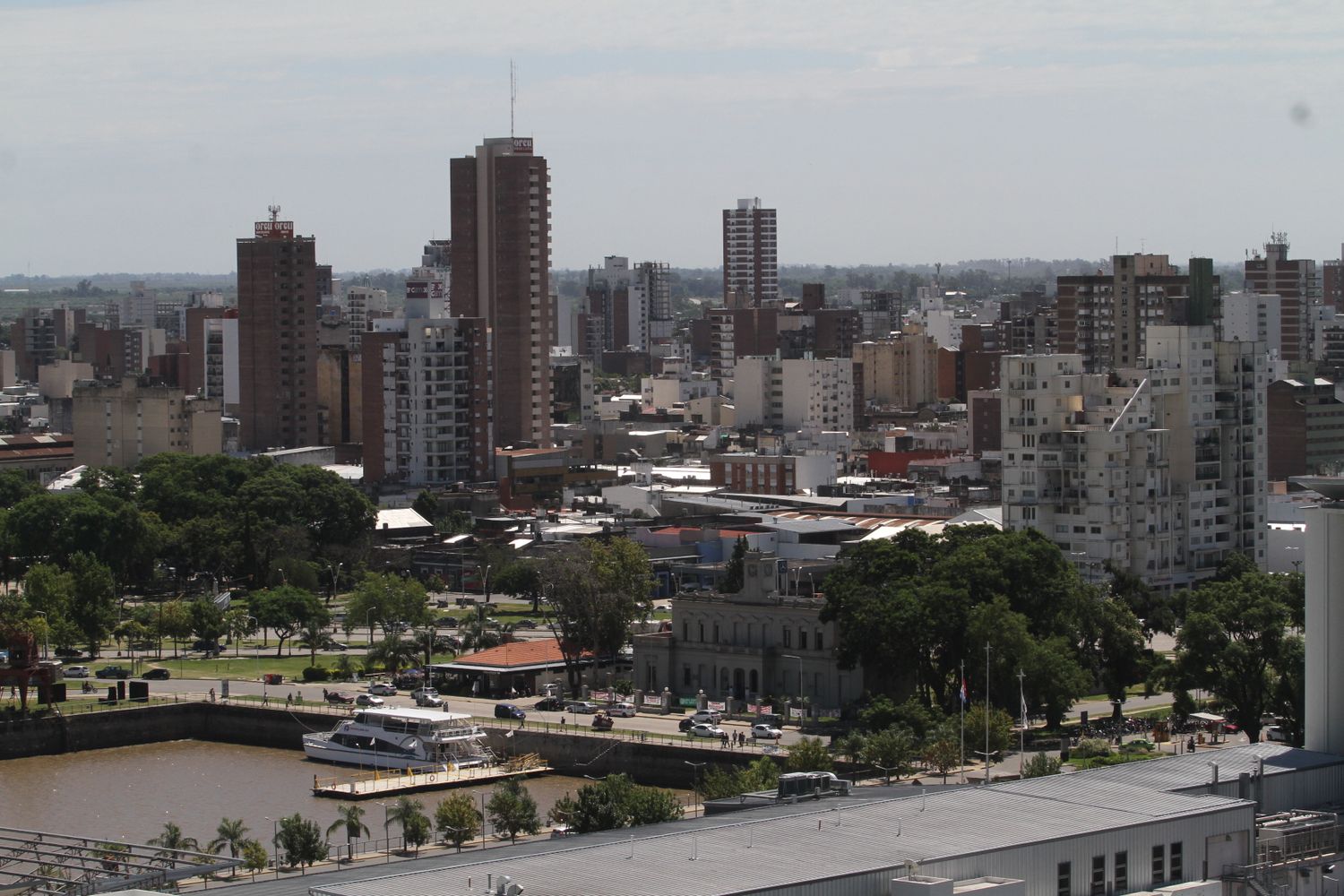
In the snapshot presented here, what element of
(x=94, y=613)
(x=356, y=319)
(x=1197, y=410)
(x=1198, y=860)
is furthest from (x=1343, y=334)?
(x=1198, y=860)

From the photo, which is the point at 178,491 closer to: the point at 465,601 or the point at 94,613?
the point at 465,601

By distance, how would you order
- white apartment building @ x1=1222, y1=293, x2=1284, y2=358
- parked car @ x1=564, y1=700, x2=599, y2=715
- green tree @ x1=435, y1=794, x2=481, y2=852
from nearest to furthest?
1. green tree @ x1=435, y1=794, x2=481, y2=852
2. parked car @ x1=564, y1=700, x2=599, y2=715
3. white apartment building @ x1=1222, y1=293, x2=1284, y2=358

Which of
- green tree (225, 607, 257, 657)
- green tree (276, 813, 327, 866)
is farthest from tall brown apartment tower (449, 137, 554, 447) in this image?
green tree (276, 813, 327, 866)

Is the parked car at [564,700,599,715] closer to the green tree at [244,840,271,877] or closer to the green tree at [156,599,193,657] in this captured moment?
the green tree at [156,599,193,657]

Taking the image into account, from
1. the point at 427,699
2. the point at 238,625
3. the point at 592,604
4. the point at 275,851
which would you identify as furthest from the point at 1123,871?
the point at 238,625

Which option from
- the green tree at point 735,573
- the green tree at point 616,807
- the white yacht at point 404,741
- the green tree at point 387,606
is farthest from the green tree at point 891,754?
the green tree at point 387,606

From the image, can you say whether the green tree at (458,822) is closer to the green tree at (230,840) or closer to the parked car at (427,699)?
the green tree at (230,840)
